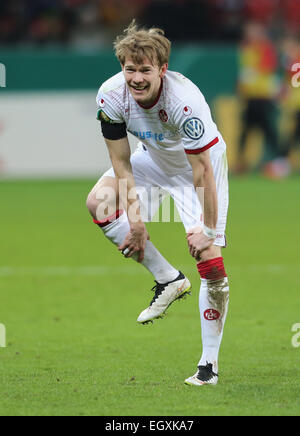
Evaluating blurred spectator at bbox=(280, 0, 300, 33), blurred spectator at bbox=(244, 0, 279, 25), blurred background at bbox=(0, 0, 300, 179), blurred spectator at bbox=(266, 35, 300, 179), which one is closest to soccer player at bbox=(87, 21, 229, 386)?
blurred background at bbox=(0, 0, 300, 179)

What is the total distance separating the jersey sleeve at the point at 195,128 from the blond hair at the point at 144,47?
32cm

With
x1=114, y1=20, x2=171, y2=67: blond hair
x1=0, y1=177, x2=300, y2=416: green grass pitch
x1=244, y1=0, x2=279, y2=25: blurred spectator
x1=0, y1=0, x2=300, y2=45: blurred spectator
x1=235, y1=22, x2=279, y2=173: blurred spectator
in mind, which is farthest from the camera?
x1=244, y1=0, x2=279, y2=25: blurred spectator

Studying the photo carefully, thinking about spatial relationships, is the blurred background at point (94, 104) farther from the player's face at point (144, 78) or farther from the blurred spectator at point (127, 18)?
the player's face at point (144, 78)

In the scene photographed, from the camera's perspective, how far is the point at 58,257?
36.9ft

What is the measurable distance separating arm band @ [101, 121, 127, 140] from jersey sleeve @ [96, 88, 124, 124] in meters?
0.03

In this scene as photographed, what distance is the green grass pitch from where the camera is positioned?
5305 mm

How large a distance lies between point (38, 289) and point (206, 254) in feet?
12.6

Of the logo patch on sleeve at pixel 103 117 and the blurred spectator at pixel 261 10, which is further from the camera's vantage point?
the blurred spectator at pixel 261 10

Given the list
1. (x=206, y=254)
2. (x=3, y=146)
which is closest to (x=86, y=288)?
(x=206, y=254)

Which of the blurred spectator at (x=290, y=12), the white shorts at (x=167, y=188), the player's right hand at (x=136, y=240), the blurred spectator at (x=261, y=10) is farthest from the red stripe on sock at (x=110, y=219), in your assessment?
the blurred spectator at (x=261, y=10)

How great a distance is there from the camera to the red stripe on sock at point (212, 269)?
19.3 ft

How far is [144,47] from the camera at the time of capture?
5.55m

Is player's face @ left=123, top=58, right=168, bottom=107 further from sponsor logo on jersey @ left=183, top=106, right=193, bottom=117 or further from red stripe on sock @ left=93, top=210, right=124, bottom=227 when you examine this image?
red stripe on sock @ left=93, top=210, right=124, bottom=227

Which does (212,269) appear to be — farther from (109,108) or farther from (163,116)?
(109,108)
